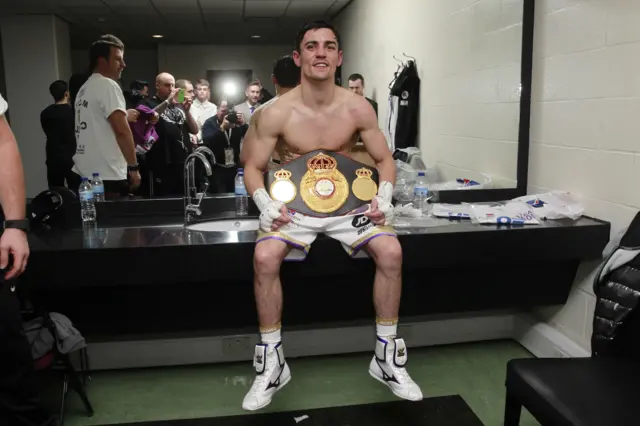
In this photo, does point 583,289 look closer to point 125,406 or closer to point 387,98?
point 387,98

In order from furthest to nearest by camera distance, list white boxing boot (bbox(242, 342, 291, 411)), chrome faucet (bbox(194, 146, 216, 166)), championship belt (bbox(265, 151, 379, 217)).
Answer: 1. chrome faucet (bbox(194, 146, 216, 166))
2. championship belt (bbox(265, 151, 379, 217))
3. white boxing boot (bbox(242, 342, 291, 411))

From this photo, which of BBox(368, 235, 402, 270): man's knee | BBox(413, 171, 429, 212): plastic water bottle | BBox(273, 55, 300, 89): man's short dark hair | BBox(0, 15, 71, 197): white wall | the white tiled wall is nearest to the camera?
BBox(368, 235, 402, 270): man's knee

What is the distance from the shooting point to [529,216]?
250 cm

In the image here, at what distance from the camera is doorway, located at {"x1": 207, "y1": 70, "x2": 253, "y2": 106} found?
2.53m

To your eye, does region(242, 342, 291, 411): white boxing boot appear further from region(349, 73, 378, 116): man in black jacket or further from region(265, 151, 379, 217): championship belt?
region(349, 73, 378, 116): man in black jacket

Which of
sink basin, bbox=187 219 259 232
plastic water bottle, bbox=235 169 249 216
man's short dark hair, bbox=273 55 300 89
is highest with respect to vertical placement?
man's short dark hair, bbox=273 55 300 89

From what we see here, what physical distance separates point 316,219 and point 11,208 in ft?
3.30

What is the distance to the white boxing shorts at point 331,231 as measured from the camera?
6.65 ft

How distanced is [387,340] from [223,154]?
129 centimetres

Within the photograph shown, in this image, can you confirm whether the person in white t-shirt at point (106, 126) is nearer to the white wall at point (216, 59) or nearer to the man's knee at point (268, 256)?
the white wall at point (216, 59)

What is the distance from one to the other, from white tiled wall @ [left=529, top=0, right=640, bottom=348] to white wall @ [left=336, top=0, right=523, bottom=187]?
0.48 ft

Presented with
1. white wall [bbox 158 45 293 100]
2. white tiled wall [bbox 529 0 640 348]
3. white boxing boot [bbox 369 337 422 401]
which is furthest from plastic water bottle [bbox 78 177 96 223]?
white tiled wall [bbox 529 0 640 348]

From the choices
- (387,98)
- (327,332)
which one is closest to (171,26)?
(387,98)

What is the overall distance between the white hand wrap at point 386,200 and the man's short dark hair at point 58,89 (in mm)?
1472
